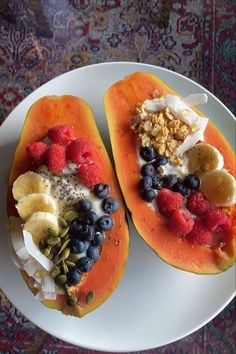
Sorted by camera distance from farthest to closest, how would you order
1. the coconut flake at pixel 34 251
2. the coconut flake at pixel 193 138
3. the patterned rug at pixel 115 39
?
1. the patterned rug at pixel 115 39
2. the coconut flake at pixel 193 138
3. the coconut flake at pixel 34 251

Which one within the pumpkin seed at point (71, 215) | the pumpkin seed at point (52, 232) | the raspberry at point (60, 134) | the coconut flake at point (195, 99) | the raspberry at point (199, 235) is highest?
the coconut flake at point (195, 99)

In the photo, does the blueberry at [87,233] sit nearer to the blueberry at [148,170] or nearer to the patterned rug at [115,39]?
the blueberry at [148,170]

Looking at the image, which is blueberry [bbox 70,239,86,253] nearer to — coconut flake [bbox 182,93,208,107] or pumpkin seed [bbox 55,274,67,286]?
pumpkin seed [bbox 55,274,67,286]

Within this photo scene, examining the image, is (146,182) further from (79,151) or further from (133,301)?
(133,301)

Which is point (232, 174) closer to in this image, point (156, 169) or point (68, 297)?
point (156, 169)

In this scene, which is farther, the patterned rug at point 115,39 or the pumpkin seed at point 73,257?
the patterned rug at point 115,39

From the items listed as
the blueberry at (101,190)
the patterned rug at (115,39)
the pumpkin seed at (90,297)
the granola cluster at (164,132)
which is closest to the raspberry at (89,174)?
the blueberry at (101,190)
